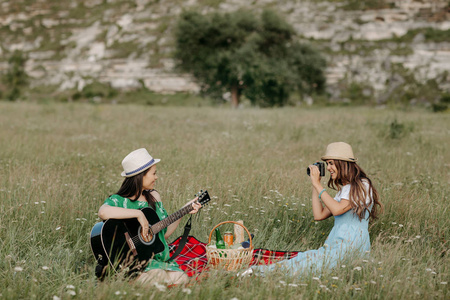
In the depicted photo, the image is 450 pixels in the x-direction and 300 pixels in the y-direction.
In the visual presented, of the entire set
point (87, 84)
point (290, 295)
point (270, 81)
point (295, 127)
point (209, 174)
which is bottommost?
point (87, 84)

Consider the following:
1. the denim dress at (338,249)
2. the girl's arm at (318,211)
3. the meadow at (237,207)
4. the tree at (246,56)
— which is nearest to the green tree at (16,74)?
the tree at (246,56)

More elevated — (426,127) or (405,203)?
(405,203)

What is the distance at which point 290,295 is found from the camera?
127 inches

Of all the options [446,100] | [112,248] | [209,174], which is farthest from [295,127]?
[446,100]

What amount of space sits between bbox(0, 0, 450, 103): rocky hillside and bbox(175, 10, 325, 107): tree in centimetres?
312

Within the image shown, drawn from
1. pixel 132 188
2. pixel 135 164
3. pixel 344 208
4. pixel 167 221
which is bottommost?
pixel 344 208

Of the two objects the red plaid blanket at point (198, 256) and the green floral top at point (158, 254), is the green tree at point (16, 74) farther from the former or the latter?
the green floral top at point (158, 254)

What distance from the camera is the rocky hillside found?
156 ft

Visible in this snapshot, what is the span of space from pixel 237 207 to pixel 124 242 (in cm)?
212

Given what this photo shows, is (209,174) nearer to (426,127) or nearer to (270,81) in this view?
(426,127)

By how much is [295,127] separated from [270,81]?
1957cm

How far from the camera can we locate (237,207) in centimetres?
557

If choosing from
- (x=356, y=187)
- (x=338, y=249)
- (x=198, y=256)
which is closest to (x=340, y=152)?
(x=356, y=187)

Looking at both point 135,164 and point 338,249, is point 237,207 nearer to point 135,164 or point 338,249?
point 338,249
